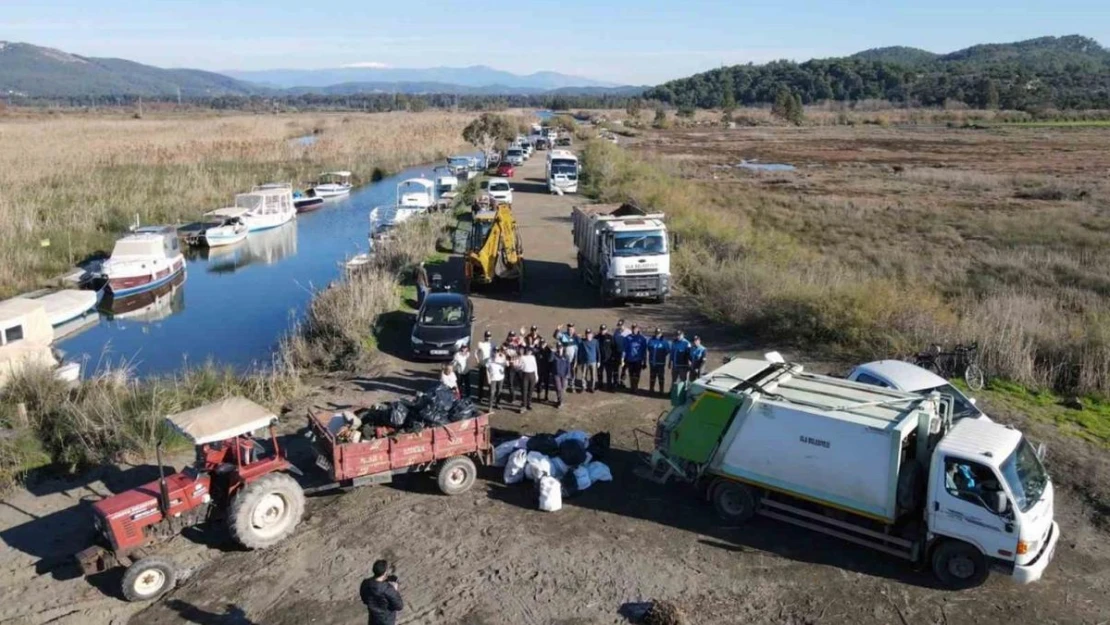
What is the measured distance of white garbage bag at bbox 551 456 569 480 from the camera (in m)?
12.9

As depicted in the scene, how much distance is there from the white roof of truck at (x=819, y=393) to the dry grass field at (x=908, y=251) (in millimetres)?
7377

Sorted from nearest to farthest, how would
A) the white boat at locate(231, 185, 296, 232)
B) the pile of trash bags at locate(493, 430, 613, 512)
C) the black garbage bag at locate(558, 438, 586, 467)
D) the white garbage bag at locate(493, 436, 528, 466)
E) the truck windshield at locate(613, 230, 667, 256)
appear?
the pile of trash bags at locate(493, 430, 613, 512), the black garbage bag at locate(558, 438, 586, 467), the white garbage bag at locate(493, 436, 528, 466), the truck windshield at locate(613, 230, 667, 256), the white boat at locate(231, 185, 296, 232)

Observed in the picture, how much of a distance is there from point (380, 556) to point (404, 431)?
6.95 feet

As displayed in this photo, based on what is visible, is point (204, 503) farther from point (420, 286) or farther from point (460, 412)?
point (420, 286)

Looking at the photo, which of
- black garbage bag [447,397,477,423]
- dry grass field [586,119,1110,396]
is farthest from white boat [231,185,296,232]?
black garbage bag [447,397,477,423]

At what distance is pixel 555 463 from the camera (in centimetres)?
1309

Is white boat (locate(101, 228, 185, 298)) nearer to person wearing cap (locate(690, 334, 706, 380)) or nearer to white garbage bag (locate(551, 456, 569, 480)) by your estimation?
person wearing cap (locate(690, 334, 706, 380))

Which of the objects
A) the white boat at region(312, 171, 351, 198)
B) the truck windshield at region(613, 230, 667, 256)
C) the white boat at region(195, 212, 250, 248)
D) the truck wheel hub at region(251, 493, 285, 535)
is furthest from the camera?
the white boat at region(312, 171, 351, 198)

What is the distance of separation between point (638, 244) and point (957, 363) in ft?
30.8

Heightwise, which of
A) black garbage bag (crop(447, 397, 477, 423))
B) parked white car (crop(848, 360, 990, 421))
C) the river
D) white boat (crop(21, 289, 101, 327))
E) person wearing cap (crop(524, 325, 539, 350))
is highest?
parked white car (crop(848, 360, 990, 421))

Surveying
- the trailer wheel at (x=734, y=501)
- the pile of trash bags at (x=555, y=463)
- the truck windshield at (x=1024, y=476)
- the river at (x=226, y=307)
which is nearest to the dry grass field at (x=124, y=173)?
the river at (x=226, y=307)

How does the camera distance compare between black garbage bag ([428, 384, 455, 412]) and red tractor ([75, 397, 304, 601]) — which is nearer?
red tractor ([75, 397, 304, 601])

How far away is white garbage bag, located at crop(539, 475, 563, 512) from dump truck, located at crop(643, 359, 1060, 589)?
1.76m

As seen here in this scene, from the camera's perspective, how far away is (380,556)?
11.2 meters
